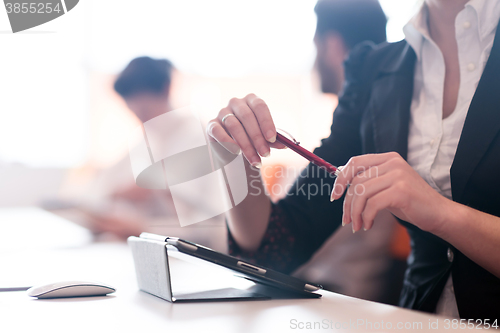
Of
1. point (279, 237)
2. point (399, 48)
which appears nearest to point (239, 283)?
point (279, 237)

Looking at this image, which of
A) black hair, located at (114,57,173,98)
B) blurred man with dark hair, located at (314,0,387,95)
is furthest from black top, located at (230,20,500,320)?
black hair, located at (114,57,173,98)

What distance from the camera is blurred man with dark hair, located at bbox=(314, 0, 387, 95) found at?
1398 mm

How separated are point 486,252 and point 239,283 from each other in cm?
32

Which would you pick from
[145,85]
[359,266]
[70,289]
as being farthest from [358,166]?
[145,85]

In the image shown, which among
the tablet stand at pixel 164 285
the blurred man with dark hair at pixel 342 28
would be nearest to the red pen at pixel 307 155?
the tablet stand at pixel 164 285

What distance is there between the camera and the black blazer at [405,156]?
1.82 ft

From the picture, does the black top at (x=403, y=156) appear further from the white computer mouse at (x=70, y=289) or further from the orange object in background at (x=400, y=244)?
the orange object in background at (x=400, y=244)

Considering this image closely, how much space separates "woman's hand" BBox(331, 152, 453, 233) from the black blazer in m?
0.16

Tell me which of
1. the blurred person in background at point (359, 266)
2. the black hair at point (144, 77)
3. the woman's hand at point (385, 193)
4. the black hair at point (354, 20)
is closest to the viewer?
the woman's hand at point (385, 193)

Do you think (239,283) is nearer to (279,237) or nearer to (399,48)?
(279,237)

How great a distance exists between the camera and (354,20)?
4.57ft

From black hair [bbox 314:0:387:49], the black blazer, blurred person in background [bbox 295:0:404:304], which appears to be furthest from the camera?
black hair [bbox 314:0:387:49]

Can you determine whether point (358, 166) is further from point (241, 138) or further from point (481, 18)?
point (481, 18)

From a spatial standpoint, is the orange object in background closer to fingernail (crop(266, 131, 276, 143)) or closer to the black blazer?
the black blazer
